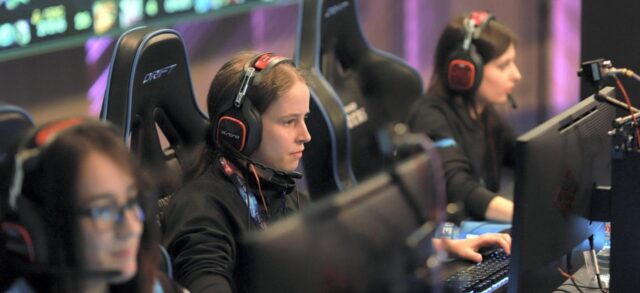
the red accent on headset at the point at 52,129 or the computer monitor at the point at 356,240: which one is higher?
the red accent on headset at the point at 52,129

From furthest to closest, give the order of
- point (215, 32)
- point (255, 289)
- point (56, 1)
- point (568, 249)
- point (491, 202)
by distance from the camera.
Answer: point (215, 32)
point (56, 1)
point (491, 202)
point (568, 249)
point (255, 289)

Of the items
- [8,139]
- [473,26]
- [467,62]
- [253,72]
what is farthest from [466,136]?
[8,139]

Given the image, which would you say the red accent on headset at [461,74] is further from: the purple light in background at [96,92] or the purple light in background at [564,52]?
the purple light in background at [564,52]

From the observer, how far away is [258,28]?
4.03 m

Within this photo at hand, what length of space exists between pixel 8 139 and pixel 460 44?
74.6 inches

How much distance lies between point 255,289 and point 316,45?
1.99 m

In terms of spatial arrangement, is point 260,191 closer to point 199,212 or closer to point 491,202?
point 199,212

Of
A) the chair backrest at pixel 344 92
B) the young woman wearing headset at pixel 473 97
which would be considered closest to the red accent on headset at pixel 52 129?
the chair backrest at pixel 344 92

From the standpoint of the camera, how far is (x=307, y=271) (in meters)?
1.31

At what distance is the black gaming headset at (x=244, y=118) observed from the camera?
2152 mm

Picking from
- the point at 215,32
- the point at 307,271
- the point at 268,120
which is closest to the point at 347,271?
the point at 307,271

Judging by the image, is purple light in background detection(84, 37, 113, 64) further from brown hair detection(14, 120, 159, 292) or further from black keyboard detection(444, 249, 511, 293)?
brown hair detection(14, 120, 159, 292)

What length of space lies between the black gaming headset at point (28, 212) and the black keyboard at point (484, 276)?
2.99 feet

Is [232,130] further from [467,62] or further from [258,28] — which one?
[258,28]
